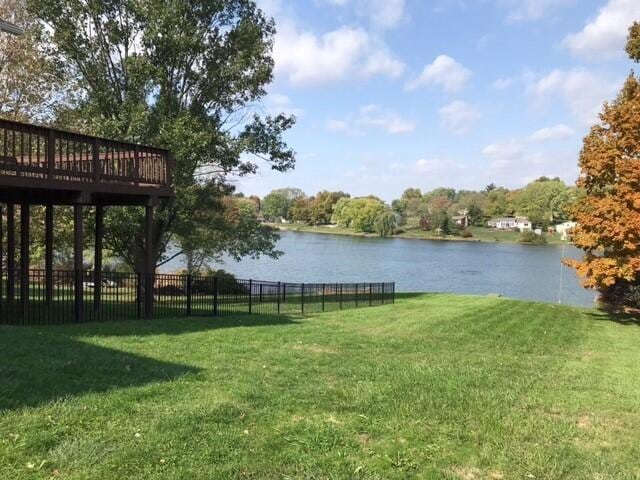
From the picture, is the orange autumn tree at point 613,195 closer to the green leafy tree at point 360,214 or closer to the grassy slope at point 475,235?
the grassy slope at point 475,235

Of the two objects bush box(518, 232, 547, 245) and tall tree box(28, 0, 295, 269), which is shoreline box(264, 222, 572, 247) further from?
tall tree box(28, 0, 295, 269)

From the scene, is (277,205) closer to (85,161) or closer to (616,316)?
(616,316)

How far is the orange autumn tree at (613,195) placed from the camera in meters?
17.8

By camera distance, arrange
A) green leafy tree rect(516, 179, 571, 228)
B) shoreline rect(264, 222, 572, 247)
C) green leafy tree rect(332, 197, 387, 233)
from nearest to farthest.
A: shoreline rect(264, 222, 572, 247) < green leafy tree rect(516, 179, 571, 228) < green leafy tree rect(332, 197, 387, 233)

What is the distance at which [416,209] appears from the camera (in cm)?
14638

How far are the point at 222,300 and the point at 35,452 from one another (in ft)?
42.1

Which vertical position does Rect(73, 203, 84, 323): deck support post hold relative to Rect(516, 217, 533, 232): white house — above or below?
below

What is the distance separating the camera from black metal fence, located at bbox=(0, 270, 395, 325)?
11.3m

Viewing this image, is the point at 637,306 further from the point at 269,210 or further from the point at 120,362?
the point at 269,210

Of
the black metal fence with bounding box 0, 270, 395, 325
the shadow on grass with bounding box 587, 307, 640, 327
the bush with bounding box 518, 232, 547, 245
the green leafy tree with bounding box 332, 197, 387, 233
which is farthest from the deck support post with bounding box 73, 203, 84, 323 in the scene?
the green leafy tree with bounding box 332, 197, 387, 233

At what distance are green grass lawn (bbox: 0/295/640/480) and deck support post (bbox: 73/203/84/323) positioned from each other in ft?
4.03

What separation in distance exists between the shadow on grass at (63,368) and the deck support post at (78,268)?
174cm

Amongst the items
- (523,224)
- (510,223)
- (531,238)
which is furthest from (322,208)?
(531,238)

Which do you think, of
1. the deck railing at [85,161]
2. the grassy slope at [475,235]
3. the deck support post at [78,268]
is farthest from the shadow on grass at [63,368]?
the grassy slope at [475,235]
